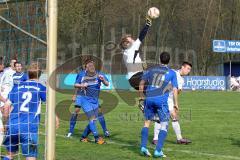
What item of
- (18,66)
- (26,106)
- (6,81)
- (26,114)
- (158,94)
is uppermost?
(18,66)

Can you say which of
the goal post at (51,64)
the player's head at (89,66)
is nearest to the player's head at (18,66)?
the player's head at (89,66)

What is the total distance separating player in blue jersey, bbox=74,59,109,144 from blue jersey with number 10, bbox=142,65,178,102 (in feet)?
7.83

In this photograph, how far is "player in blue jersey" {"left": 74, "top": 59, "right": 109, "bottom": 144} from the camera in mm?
12406

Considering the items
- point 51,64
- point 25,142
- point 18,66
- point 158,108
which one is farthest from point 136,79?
point 51,64

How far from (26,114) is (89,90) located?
5097 millimetres

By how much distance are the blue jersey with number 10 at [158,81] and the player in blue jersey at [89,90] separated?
2.39 meters

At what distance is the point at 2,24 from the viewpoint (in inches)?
374

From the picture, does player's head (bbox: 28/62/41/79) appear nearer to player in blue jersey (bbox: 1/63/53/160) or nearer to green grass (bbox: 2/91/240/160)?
player in blue jersey (bbox: 1/63/53/160)

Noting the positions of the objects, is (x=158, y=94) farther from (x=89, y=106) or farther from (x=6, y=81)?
(x=6, y=81)

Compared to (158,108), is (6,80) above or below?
above

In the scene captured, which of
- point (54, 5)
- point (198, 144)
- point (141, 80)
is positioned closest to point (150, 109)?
point (141, 80)

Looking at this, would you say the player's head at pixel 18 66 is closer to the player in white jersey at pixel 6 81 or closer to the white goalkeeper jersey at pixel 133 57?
the player in white jersey at pixel 6 81

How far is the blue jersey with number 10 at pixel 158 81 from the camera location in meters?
10.1

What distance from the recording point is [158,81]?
10.1 metres
